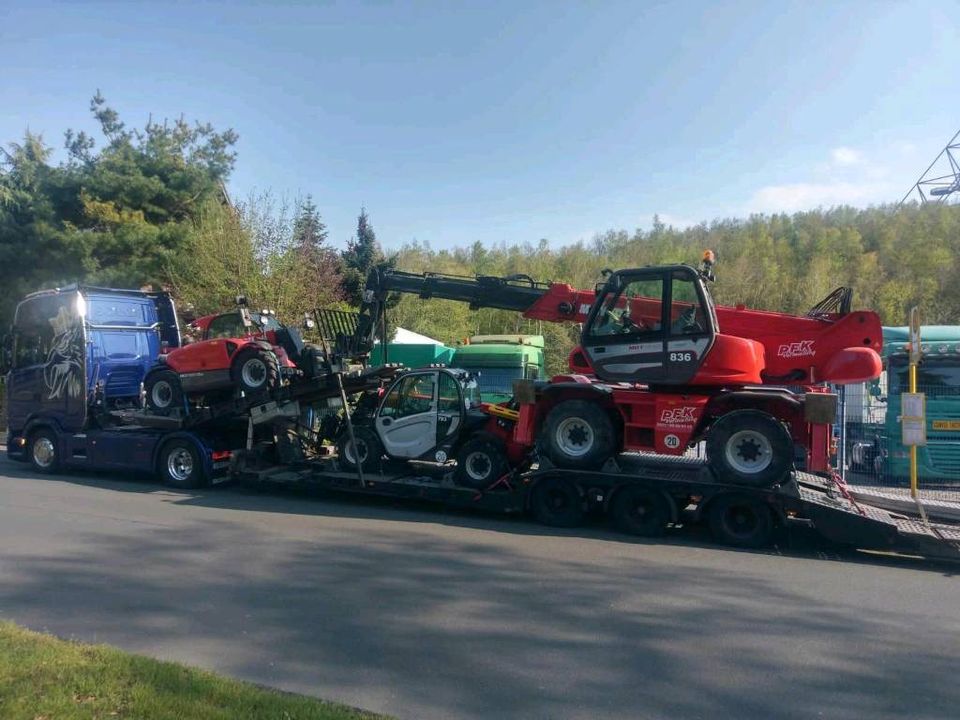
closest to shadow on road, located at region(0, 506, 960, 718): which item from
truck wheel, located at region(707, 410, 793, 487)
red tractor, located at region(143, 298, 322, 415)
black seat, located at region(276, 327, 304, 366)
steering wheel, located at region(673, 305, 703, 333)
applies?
truck wheel, located at region(707, 410, 793, 487)

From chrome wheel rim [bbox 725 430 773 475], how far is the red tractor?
6.67m

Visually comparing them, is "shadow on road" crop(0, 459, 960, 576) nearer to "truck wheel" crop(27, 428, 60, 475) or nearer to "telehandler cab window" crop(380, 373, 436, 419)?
"truck wheel" crop(27, 428, 60, 475)

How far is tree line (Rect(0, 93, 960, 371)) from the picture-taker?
23438mm

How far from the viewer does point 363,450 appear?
38.7 feet

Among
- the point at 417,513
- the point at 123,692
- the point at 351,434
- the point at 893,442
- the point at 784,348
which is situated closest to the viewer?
the point at 123,692

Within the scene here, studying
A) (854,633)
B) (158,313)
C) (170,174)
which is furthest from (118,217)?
(854,633)

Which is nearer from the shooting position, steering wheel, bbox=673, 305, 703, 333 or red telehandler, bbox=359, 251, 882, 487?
red telehandler, bbox=359, 251, 882, 487

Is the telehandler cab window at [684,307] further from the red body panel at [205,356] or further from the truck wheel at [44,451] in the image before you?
the truck wheel at [44,451]

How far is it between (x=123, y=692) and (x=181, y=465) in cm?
925

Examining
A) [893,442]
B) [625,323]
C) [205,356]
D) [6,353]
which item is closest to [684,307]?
[625,323]

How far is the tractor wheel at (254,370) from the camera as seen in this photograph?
12383 mm

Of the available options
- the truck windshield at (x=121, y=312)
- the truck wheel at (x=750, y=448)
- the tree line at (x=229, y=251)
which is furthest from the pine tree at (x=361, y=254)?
the truck wheel at (x=750, y=448)

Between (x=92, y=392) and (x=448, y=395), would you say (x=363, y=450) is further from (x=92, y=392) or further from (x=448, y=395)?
(x=92, y=392)

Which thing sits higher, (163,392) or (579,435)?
(163,392)
